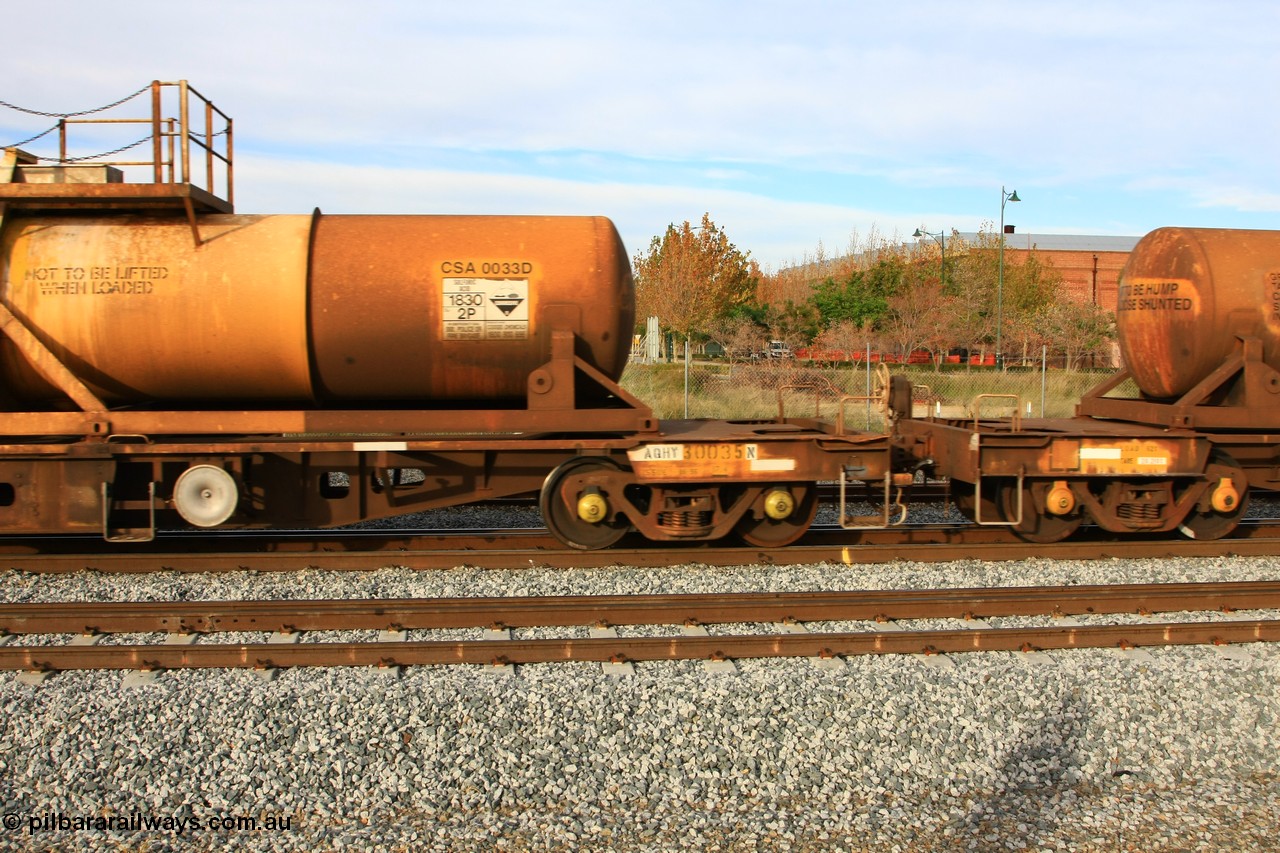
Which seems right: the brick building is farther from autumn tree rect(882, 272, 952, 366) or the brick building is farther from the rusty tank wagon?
the rusty tank wagon

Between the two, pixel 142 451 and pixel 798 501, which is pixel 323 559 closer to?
pixel 142 451

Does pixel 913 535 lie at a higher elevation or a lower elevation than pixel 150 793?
higher

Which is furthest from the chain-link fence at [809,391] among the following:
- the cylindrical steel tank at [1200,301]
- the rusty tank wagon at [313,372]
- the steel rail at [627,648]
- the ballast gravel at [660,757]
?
the ballast gravel at [660,757]

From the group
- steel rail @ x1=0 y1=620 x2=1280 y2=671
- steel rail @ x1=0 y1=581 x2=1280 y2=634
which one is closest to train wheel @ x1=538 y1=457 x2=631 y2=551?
steel rail @ x1=0 y1=581 x2=1280 y2=634

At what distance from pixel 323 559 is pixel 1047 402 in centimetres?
1735

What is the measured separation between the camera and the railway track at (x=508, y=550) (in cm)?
826

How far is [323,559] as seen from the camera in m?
8.30

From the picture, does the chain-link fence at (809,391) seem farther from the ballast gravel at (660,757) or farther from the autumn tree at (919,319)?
the ballast gravel at (660,757)

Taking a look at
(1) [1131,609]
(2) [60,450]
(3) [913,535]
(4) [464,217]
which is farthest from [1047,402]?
(2) [60,450]

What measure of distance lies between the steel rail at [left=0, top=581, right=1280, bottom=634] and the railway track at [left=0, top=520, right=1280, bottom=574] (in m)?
1.11

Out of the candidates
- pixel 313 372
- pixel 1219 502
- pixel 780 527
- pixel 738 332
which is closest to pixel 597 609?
pixel 780 527

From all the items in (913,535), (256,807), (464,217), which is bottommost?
(256,807)

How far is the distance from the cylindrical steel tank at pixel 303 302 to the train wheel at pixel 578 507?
944 millimetres

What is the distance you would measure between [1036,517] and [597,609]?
4875mm
